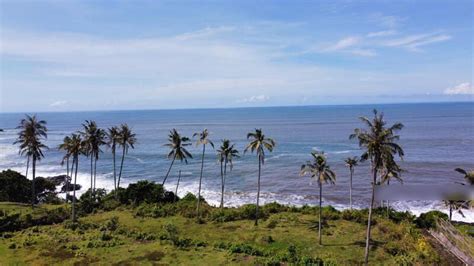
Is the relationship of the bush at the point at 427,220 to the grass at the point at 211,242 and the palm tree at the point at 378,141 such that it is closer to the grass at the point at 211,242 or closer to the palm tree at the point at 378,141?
the grass at the point at 211,242

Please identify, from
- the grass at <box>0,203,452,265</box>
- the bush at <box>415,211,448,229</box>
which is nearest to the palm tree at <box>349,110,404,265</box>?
the grass at <box>0,203,452,265</box>

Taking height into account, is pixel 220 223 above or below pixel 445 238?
below

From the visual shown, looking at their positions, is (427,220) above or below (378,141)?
below

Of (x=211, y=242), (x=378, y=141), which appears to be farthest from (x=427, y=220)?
(x=211, y=242)

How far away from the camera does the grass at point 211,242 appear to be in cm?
3900

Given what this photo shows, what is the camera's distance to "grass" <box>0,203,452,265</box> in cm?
3900

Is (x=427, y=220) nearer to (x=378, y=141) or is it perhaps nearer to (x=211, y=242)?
(x=378, y=141)

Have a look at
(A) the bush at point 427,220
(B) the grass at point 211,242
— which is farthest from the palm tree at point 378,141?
(A) the bush at point 427,220

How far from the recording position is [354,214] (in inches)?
2140

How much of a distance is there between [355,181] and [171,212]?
4631 centimetres

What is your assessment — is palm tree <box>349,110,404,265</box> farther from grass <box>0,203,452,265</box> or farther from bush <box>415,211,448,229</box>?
bush <box>415,211,448,229</box>

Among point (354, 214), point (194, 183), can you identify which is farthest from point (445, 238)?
point (194, 183)

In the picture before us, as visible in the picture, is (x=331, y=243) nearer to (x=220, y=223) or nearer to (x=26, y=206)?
(x=220, y=223)

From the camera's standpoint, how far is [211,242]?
44.6 m
